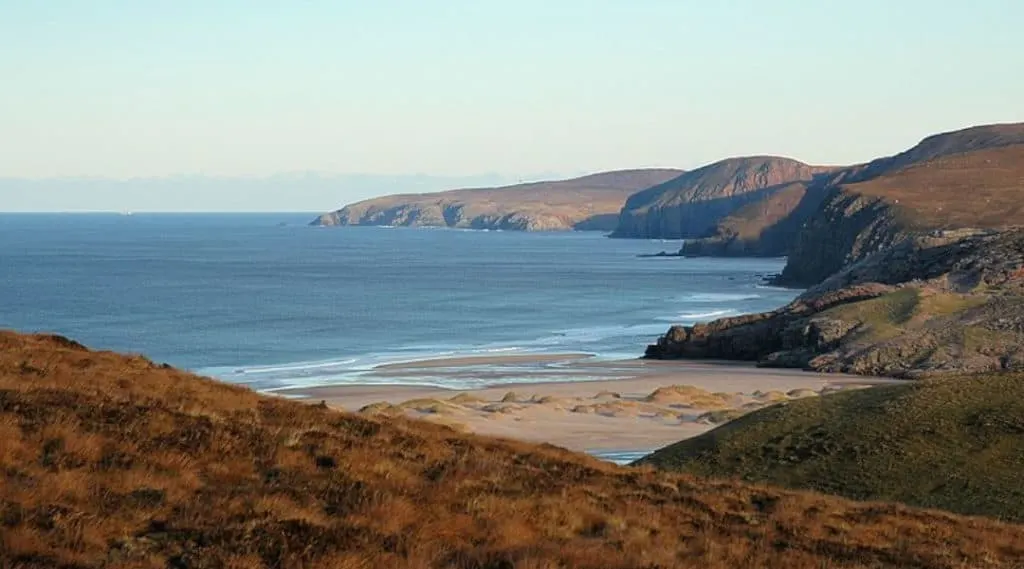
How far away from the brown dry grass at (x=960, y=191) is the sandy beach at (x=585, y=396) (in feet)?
261

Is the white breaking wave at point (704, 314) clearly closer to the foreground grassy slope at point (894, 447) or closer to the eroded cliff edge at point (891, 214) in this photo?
the eroded cliff edge at point (891, 214)

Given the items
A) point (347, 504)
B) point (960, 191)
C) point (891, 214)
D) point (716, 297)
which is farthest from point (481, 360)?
point (960, 191)

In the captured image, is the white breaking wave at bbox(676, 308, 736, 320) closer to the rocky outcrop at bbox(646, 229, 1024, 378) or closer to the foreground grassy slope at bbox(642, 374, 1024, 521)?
the rocky outcrop at bbox(646, 229, 1024, 378)

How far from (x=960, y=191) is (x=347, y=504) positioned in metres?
158

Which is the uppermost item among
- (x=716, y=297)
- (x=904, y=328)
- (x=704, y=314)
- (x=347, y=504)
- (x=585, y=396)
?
(x=347, y=504)

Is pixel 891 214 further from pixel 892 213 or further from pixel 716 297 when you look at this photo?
pixel 716 297

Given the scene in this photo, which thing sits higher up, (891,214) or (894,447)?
(891,214)

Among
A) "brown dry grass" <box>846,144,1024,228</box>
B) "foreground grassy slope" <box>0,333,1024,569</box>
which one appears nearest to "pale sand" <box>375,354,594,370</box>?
"foreground grassy slope" <box>0,333,1024,569</box>

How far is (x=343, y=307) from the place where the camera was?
344ft

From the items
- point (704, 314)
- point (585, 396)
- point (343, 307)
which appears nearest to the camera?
point (585, 396)

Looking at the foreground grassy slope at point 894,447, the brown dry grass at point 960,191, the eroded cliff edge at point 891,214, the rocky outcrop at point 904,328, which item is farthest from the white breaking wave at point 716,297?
the foreground grassy slope at point 894,447

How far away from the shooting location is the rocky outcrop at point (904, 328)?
6006 cm

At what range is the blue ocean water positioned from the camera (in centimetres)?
7350

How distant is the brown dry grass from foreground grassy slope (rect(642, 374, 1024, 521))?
109302 mm
